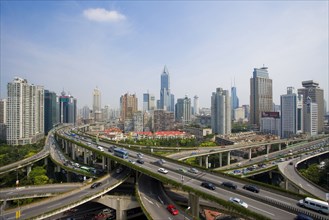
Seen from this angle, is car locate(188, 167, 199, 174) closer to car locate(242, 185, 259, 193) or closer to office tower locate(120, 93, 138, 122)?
car locate(242, 185, 259, 193)

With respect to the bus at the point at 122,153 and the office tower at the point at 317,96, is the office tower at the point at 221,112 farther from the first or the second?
the bus at the point at 122,153

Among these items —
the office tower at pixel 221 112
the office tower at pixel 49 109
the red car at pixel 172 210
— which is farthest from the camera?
the office tower at pixel 49 109

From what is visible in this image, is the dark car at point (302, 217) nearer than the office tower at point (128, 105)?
Yes

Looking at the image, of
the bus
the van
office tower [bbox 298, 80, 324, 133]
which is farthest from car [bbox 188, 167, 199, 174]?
office tower [bbox 298, 80, 324, 133]

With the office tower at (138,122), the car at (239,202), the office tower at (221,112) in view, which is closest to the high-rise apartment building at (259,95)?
the office tower at (221,112)

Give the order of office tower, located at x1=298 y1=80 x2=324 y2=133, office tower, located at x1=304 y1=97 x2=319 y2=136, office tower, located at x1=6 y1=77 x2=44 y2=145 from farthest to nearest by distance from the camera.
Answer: office tower, located at x1=298 y1=80 x2=324 y2=133 < office tower, located at x1=304 y1=97 x2=319 y2=136 < office tower, located at x1=6 y1=77 x2=44 y2=145

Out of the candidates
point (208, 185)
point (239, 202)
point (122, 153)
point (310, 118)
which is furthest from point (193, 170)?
point (310, 118)
